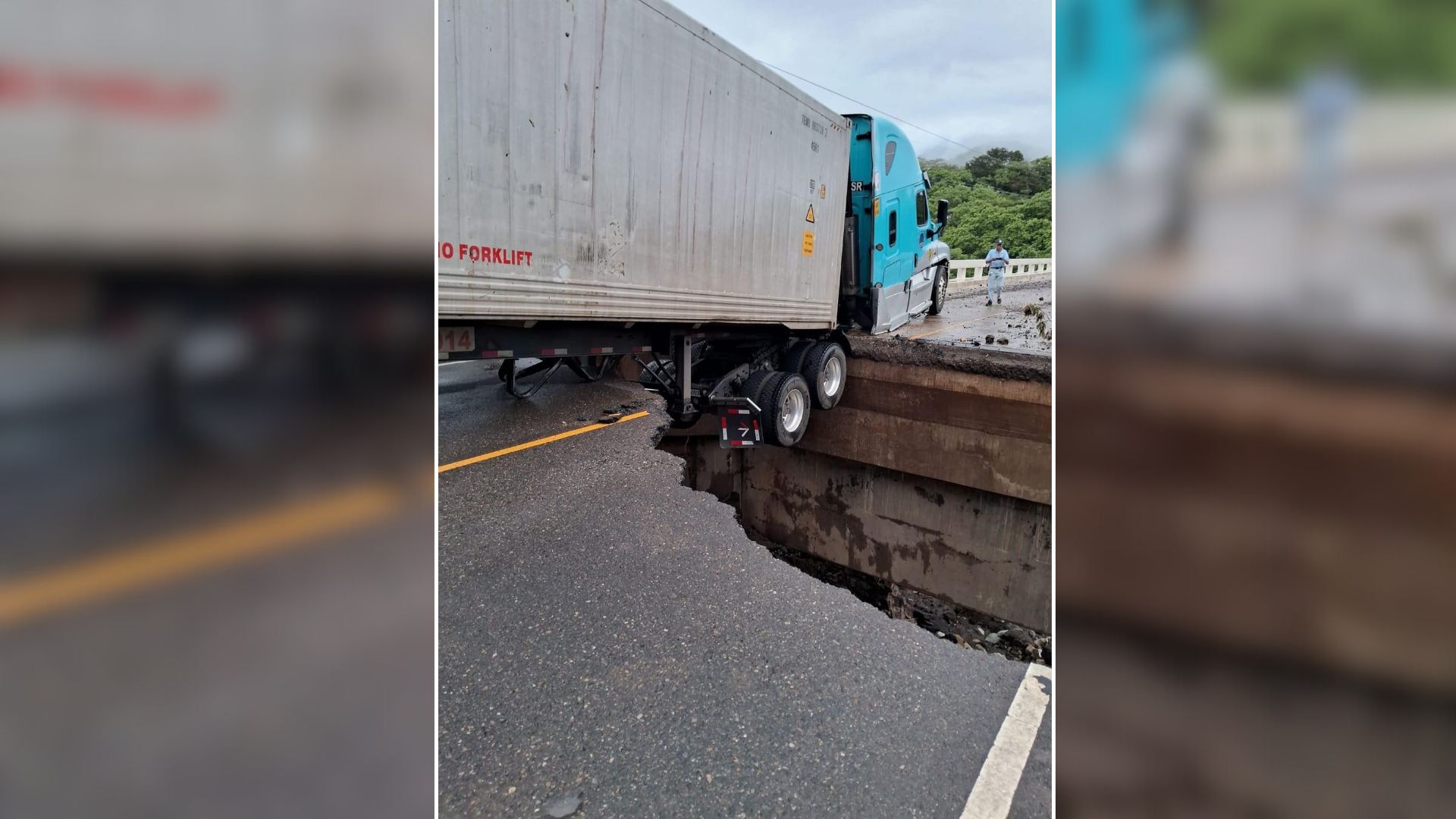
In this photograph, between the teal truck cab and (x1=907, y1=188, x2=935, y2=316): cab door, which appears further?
(x1=907, y1=188, x2=935, y2=316): cab door

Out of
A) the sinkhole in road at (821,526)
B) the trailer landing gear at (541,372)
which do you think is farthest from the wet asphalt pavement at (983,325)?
the trailer landing gear at (541,372)

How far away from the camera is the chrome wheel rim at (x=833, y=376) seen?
28.4ft

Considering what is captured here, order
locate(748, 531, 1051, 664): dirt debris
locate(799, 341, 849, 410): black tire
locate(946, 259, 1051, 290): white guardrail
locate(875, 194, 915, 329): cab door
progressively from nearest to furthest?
1. locate(748, 531, 1051, 664): dirt debris
2. locate(799, 341, 849, 410): black tire
3. locate(875, 194, 915, 329): cab door
4. locate(946, 259, 1051, 290): white guardrail

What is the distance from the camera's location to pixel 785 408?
7.64 m

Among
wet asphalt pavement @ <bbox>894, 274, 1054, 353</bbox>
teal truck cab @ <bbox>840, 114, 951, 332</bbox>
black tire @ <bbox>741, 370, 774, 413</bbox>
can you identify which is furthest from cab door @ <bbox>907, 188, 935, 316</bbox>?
black tire @ <bbox>741, 370, 774, 413</bbox>

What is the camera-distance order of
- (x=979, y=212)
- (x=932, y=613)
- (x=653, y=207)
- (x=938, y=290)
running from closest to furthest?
1. (x=653, y=207)
2. (x=932, y=613)
3. (x=938, y=290)
4. (x=979, y=212)

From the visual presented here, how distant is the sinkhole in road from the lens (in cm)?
916

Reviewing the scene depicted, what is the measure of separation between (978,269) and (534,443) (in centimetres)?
2621

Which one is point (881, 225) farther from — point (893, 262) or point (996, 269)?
point (996, 269)

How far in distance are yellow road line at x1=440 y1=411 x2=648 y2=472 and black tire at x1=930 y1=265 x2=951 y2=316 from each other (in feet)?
23.2
